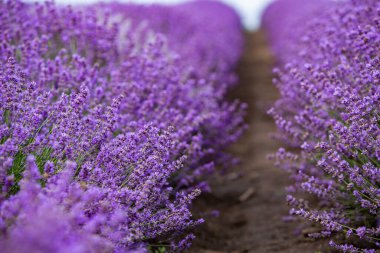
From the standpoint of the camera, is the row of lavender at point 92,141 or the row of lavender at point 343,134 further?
the row of lavender at point 343,134

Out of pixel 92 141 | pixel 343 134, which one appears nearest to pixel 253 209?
pixel 343 134

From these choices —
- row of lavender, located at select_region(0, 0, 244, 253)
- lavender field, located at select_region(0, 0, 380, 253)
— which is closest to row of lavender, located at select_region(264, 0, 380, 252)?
lavender field, located at select_region(0, 0, 380, 253)

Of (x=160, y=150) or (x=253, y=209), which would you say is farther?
(x=253, y=209)

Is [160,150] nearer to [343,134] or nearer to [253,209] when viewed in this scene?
[343,134]

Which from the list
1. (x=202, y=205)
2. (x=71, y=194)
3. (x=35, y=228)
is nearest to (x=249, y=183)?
(x=202, y=205)

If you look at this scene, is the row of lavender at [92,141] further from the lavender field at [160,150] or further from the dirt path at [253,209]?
the dirt path at [253,209]

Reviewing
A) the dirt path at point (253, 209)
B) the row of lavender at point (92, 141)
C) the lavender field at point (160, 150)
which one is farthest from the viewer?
the dirt path at point (253, 209)

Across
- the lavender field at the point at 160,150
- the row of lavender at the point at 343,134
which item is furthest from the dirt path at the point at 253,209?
the row of lavender at the point at 343,134
